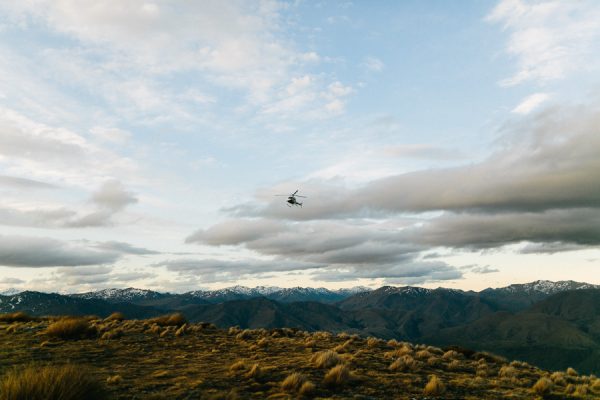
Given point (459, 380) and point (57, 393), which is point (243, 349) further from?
point (57, 393)

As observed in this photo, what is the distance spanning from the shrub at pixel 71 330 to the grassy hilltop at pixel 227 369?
59 millimetres

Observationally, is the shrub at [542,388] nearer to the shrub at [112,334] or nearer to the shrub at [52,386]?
the shrub at [52,386]

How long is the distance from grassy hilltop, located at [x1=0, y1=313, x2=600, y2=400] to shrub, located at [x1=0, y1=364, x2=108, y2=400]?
2cm

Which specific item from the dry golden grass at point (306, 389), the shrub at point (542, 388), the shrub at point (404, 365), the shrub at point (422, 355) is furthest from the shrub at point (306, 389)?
the shrub at point (422, 355)

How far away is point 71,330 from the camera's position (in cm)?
2372

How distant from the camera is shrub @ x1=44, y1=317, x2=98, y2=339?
923 inches

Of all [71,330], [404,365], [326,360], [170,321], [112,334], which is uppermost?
[71,330]

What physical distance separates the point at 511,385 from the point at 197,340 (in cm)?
1824

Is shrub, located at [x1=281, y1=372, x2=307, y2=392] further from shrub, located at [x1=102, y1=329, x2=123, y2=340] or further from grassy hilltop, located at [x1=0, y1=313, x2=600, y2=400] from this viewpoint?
shrub, located at [x1=102, y1=329, x2=123, y2=340]

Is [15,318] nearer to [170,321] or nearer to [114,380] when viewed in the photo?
[170,321]

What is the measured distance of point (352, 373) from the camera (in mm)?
17328

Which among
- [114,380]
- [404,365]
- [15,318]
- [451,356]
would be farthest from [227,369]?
[15,318]

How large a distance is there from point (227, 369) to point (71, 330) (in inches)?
482

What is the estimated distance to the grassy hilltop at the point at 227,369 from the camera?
12.6m
